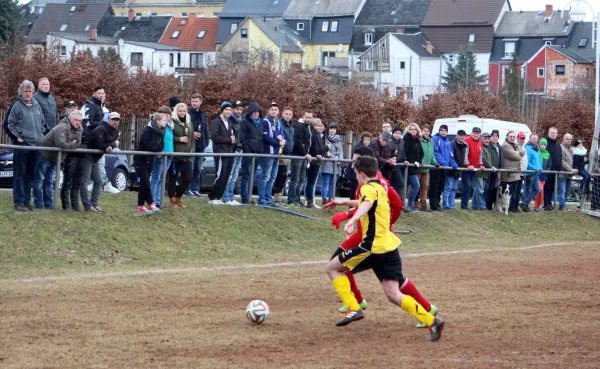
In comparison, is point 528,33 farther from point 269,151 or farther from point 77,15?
point 269,151

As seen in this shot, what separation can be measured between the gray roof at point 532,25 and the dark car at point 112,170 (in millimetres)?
87101

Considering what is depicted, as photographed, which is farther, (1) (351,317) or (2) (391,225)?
(2) (391,225)

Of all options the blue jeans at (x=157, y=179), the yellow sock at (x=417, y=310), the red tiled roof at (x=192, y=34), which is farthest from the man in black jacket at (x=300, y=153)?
the red tiled roof at (x=192, y=34)

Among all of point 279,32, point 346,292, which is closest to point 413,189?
point 346,292

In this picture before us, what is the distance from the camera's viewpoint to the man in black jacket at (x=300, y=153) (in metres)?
22.7

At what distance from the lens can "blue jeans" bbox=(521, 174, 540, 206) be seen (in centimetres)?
2970

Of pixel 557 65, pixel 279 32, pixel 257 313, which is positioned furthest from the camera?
pixel 279 32

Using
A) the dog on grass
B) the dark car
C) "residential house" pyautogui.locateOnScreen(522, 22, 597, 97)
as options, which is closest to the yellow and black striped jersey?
the dark car

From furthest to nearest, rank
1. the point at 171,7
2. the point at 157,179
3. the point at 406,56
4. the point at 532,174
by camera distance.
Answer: the point at 171,7 → the point at 406,56 → the point at 532,174 → the point at 157,179

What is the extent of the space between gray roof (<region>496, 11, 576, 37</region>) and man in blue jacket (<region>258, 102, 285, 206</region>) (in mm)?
90595

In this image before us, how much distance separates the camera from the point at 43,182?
1788 centimetres

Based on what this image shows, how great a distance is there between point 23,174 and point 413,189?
10.8 meters

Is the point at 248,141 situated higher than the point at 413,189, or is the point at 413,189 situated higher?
the point at 248,141

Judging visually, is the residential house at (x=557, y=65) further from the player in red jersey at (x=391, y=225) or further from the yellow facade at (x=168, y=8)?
the player in red jersey at (x=391, y=225)
